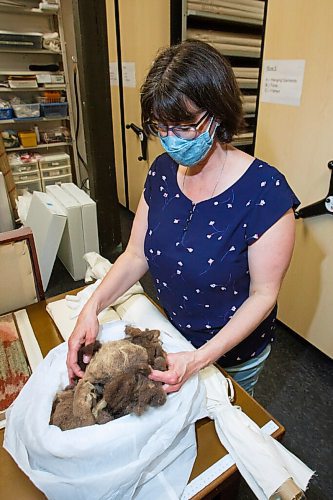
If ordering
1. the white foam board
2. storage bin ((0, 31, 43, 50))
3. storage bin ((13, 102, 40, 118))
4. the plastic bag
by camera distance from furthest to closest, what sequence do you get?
storage bin ((13, 102, 40, 118)) → storage bin ((0, 31, 43, 50)) → the white foam board → the plastic bag

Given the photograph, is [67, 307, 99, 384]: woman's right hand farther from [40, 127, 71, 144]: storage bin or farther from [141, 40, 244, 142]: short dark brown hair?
[40, 127, 71, 144]: storage bin

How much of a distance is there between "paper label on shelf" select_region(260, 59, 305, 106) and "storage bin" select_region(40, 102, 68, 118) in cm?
245

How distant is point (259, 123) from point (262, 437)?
156 centimetres

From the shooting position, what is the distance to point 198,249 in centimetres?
82

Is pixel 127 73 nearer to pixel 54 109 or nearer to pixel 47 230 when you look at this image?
pixel 54 109

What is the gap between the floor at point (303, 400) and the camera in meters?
1.36

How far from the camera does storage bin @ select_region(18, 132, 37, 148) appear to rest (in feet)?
11.5

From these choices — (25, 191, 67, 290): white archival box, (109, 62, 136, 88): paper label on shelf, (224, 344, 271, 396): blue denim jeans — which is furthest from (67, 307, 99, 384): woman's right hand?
(109, 62, 136, 88): paper label on shelf

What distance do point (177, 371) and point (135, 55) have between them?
2.92 metres

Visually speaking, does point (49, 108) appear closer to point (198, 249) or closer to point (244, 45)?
point (244, 45)

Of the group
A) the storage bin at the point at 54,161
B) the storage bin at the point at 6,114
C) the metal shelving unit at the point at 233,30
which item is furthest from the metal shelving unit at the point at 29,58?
the metal shelving unit at the point at 233,30

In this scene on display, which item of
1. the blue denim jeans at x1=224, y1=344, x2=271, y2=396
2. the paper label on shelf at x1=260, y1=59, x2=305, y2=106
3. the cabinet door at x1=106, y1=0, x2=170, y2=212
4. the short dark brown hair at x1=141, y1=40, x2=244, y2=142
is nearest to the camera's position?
the short dark brown hair at x1=141, y1=40, x2=244, y2=142

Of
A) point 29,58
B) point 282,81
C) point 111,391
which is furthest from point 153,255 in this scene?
point 29,58

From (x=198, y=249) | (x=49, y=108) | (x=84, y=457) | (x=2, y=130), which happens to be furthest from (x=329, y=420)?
(x=2, y=130)
